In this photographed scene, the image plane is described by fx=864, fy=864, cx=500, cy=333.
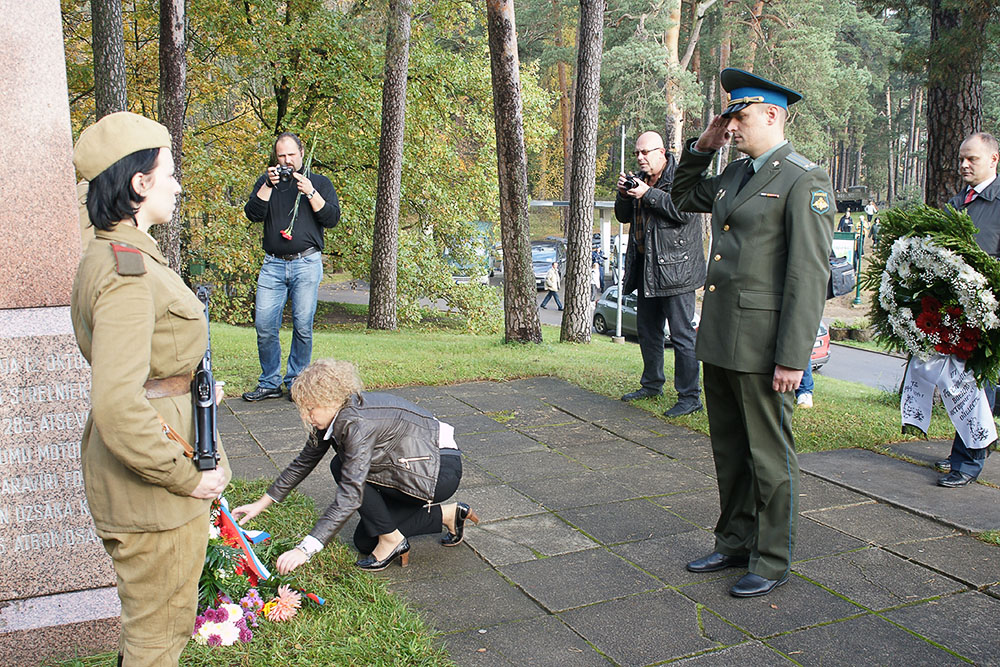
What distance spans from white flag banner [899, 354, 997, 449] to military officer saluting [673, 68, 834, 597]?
6.79 ft

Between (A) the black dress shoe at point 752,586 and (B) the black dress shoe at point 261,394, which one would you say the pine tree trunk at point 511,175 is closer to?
(B) the black dress shoe at point 261,394

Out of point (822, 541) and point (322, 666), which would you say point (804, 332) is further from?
point (322, 666)

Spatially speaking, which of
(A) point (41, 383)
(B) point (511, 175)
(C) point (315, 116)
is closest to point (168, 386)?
(A) point (41, 383)

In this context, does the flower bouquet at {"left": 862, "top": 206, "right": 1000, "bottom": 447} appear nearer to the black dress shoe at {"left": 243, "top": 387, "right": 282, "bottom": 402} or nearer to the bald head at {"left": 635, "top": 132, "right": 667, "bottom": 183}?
the bald head at {"left": 635, "top": 132, "right": 667, "bottom": 183}

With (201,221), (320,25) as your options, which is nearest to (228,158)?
(201,221)

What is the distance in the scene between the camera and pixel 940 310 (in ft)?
17.2

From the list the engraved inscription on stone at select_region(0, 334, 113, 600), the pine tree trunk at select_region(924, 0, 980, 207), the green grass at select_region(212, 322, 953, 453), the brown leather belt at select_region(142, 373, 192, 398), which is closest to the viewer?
the brown leather belt at select_region(142, 373, 192, 398)

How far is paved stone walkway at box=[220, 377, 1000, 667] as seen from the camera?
3.23m

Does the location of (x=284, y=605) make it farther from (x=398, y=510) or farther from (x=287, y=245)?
(x=287, y=245)

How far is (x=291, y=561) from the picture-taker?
10.6 feet

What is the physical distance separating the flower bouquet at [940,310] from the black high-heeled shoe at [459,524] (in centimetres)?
310

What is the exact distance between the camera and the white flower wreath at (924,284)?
16.3 ft

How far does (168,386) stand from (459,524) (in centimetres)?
213

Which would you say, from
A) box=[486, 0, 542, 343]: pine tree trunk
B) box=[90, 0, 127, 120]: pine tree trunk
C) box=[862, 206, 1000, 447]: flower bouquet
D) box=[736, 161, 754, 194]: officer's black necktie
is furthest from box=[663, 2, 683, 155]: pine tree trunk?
box=[736, 161, 754, 194]: officer's black necktie
